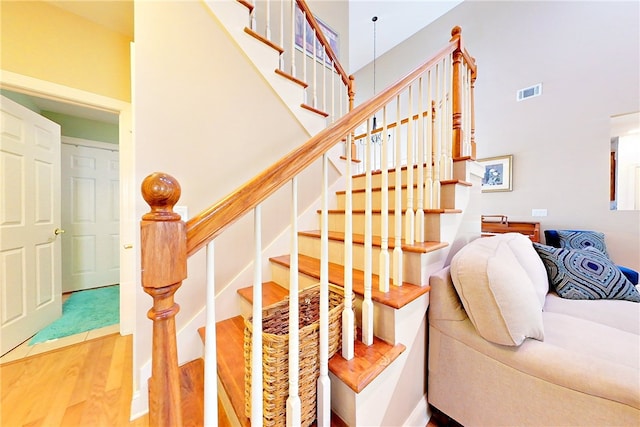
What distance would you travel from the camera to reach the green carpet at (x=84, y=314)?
206 centimetres

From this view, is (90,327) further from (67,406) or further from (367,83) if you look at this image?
(367,83)

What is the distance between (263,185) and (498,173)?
175 inches

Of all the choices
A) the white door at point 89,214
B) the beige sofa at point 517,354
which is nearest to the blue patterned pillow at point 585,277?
the beige sofa at point 517,354

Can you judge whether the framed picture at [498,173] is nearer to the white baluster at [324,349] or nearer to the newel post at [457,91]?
the newel post at [457,91]

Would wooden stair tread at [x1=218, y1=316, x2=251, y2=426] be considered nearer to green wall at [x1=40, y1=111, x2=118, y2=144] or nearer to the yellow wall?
the yellow wall

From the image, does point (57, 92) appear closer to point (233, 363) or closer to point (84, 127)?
point (84, 127)

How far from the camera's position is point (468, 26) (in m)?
4.10

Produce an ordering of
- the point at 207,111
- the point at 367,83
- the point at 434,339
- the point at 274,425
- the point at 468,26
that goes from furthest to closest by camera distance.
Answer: the point at 367,83, the point at 468,26, the point at 207,111, the point at 434,339, the point at 274,425

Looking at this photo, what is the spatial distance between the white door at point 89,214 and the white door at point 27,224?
102 centimetres

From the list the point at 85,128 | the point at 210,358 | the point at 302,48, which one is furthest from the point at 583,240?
the point at 85,128

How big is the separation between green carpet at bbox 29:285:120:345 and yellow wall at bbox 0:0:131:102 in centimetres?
213

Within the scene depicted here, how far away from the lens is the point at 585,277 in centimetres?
153

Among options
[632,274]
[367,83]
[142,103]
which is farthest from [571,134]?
[142,103]

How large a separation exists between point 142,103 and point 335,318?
1.50 meters
